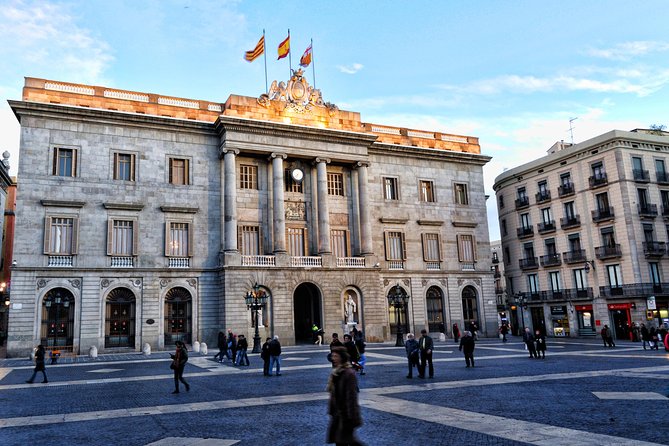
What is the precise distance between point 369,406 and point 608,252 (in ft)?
125

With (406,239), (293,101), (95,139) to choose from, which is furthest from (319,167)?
(95,139)

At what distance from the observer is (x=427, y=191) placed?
151ft

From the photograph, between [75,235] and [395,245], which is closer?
[75,235]

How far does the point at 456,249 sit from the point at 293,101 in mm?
18675

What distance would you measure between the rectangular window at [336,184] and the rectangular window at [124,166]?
14621 mm

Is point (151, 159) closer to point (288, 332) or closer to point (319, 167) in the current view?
point (319, 167)

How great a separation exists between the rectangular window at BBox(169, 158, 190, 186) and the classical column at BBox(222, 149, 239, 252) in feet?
8.77

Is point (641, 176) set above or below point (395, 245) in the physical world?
above

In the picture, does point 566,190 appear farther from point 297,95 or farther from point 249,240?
point 249,240

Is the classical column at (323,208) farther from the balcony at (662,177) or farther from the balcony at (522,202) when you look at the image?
the balcony at (662,177)

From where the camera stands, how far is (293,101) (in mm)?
40781

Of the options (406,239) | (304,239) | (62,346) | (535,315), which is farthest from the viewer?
(535,315)

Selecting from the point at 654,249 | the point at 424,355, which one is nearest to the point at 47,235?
the point at 424,355

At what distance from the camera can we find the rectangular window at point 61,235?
3300 centimetres
